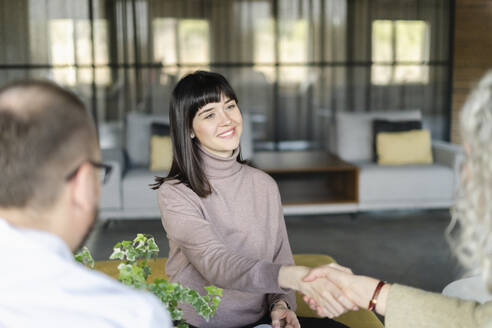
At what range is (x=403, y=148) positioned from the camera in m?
5.02

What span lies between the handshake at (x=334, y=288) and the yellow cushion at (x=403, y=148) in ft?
12.0

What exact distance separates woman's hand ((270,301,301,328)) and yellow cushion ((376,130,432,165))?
A: 3.61 metres

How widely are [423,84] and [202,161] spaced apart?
5590mm

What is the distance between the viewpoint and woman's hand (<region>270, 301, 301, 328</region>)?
5.18 feet

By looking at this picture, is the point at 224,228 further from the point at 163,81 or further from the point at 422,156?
the point at 163,81

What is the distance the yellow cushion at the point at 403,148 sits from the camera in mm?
5000

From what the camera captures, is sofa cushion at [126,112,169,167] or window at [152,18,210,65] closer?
sofa cushion at [126,112,169,167]

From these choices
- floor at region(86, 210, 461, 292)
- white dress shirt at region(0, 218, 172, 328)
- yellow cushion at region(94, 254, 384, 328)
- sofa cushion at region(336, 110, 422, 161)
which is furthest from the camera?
sofa cushion at region(336, 110, 422, 161)

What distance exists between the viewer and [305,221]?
491 cm

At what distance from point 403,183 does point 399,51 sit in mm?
2486

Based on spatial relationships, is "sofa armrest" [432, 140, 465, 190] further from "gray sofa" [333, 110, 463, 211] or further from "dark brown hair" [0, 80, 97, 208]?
"dark brown hair" [0, 80, 97, 208]

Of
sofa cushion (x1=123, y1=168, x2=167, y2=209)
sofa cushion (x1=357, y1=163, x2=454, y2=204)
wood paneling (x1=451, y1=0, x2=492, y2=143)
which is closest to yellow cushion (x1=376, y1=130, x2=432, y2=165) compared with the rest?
sofa cushion (x1=357, y1=163, x2=454, y2=204)

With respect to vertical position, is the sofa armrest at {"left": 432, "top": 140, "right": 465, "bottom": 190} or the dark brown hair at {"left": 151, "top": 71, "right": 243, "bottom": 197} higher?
the dark brown hair at {"left": 151, "top": 71, "right": 243, "bottom": 197}

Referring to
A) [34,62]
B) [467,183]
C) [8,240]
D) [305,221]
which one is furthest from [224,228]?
[34,62]
